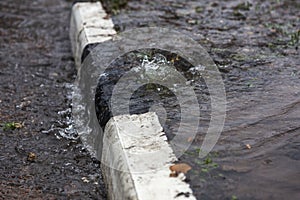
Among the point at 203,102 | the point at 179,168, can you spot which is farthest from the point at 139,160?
the point at 203,102

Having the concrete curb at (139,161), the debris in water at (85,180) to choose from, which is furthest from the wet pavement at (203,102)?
the concrete curb at (139,161)

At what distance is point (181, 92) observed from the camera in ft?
12.5

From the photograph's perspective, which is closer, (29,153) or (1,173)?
(1,173)

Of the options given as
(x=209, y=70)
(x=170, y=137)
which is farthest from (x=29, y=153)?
(x=209, y=70)

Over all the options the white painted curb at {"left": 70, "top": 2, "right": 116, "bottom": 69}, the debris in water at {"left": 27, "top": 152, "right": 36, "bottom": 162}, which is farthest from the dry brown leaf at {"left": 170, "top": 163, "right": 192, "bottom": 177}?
the white painted curb at {"left": 70, "top": 2, "right": 116, "bottom": 69}

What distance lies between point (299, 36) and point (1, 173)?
302cm

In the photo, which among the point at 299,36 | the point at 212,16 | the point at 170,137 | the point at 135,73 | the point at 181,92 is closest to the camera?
the point at 170,137

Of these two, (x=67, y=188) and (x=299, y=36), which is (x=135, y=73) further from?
(x=299, y=36)

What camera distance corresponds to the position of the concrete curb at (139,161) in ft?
8.99

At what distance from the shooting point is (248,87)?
390cm

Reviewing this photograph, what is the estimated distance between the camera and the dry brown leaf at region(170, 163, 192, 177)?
285 cm

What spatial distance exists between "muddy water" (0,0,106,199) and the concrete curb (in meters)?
0.29

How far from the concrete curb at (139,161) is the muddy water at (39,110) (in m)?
0.29

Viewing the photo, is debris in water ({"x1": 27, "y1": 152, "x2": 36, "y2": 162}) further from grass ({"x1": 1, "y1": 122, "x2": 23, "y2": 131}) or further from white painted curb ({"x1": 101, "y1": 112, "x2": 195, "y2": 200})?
white painted curb ({"x1": 101, "y1": 112, "x2": 195, "y2": 200})
